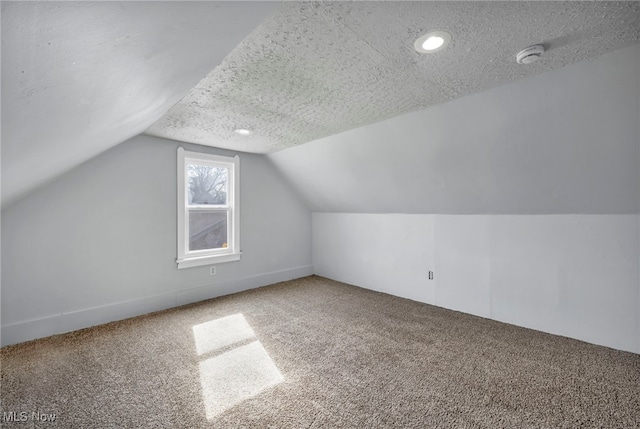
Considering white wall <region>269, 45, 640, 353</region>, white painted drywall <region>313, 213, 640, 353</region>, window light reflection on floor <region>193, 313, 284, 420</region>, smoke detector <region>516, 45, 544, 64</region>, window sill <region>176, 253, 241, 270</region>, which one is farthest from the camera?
window sill <region>176, 253, 241, 270</region>

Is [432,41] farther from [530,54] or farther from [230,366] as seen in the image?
[230,366]

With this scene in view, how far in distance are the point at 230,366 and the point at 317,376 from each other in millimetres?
698

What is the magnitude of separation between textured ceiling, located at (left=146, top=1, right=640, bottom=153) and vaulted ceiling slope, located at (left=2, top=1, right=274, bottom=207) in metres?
0.26

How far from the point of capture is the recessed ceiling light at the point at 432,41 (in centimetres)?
142

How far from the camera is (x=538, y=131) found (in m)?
2.17

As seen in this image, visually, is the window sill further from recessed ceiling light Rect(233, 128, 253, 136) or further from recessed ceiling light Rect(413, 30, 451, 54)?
recessed ceiling light Rect(413, 30, 451, 54)

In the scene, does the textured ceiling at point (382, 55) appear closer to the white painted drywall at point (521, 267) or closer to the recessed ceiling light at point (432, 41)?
the recessed ceiling light at point (432, 41)

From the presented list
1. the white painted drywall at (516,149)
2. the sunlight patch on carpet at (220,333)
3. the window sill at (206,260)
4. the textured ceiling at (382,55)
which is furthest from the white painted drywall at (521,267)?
the sunlight patch on carpet at (220,333)

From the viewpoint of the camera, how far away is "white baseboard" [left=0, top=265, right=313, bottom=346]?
255 centimetres

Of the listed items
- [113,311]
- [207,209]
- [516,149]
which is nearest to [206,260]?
[207,209]

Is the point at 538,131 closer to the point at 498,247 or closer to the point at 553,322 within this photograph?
the point at 498,247

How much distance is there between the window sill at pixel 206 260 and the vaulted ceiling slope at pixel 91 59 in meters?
2.00

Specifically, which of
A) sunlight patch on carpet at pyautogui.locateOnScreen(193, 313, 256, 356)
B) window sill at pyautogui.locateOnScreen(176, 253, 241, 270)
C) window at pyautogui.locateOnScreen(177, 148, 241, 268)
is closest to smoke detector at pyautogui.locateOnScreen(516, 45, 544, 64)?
sunlight patch on carpet at pyautogui.locateOnScreen(193, 313, 256, 356)

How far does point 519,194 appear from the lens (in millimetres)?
2684
